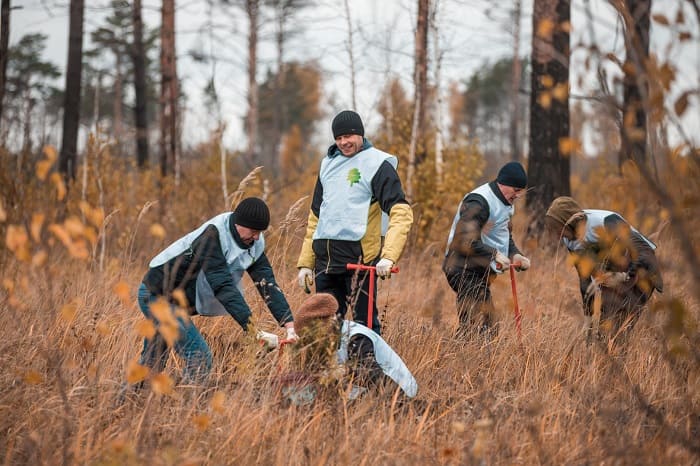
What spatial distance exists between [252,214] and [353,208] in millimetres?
900

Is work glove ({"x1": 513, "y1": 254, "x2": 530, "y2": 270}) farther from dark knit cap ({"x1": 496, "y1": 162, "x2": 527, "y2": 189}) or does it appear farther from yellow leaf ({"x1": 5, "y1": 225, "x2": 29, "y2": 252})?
yellow leaf ({"x1": 5, "y1": 225, "x2": 29, "y2": 252})

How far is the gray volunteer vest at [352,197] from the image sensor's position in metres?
5.10

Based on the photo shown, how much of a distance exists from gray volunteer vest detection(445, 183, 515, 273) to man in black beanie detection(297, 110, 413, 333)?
2.85 feet

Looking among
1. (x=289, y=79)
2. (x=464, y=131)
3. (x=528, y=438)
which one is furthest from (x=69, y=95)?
(x=289, y=79)

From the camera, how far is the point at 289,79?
144 feet

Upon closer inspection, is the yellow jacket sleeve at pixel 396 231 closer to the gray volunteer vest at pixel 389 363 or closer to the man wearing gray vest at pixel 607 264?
the gray volunteer vest at pixel 389 363

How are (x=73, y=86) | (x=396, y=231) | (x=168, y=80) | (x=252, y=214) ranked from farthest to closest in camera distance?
(x=168, y=80) < (x=73, y=86) < (x=396, y=231) < (x=252, y=214)

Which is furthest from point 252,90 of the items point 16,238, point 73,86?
point 16,238

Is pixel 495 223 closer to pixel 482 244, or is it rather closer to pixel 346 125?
pixel 482 244

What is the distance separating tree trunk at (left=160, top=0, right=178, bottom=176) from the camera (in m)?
14.2

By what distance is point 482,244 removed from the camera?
5.60 meters

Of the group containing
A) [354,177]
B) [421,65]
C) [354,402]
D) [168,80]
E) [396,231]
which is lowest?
[354,402]

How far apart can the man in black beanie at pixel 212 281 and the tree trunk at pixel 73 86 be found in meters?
8.97

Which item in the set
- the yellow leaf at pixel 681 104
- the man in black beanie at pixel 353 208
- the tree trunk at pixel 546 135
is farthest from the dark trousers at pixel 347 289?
the tree trunk at pixel 546 135
